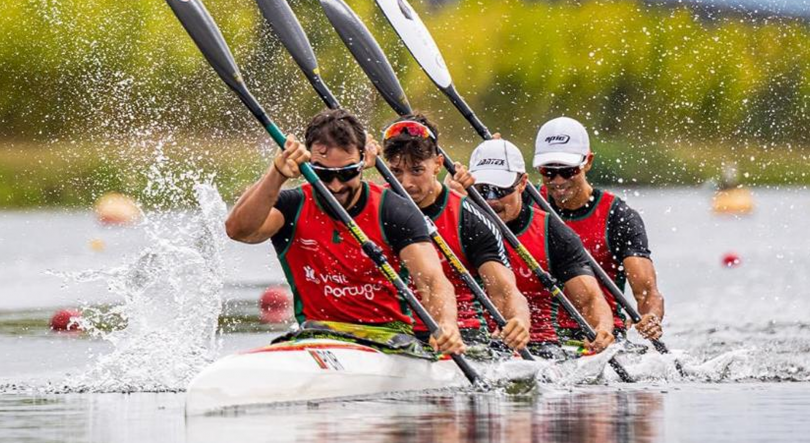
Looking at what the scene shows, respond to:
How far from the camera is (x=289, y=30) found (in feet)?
42.4

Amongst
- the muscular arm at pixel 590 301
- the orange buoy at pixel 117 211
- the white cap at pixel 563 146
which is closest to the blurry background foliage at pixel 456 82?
the orange buoy at pixel 117 211

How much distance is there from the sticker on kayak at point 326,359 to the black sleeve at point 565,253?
2.56 m

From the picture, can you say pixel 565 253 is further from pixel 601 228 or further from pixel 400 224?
pixel 400 224

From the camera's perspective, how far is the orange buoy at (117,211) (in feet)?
105

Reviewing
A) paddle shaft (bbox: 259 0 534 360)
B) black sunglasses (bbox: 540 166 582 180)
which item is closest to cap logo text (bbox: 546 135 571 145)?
black sunglasses (bbox: 540 166 582 180)

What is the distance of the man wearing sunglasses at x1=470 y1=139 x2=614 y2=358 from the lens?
42.3 ft

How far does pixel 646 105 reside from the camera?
155ft

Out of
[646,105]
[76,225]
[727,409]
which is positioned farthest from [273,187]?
[646,105]

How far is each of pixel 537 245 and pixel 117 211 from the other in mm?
20222

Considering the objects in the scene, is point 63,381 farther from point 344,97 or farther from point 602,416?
point 344,97

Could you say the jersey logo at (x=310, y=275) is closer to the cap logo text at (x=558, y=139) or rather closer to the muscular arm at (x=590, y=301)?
the muscular arm at (x=590, y=301)

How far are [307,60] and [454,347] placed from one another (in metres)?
2.71

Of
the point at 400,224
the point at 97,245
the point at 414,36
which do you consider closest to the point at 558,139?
the point at 414,36

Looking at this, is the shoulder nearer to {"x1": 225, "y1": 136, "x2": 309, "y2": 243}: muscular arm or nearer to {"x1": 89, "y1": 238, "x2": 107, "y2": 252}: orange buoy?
{"x1": 225, "y1": 136, "x2": 309, "y2": 243}: muscular arm
